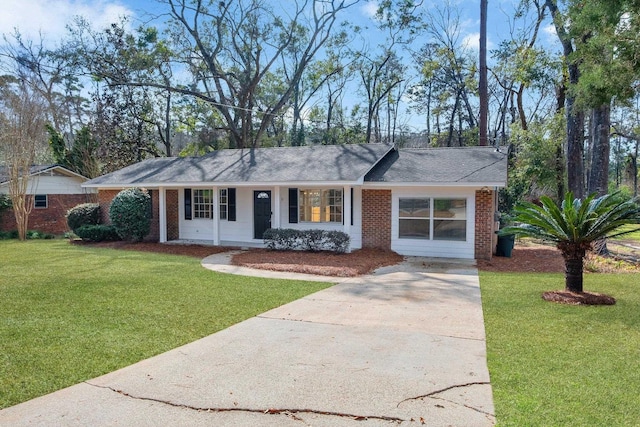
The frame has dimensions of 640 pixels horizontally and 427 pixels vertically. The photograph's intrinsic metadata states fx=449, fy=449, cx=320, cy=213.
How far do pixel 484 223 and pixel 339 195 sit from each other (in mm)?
4426

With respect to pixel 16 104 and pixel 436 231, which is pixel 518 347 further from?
pixel 16 104

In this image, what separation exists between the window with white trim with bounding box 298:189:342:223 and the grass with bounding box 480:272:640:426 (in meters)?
7.07

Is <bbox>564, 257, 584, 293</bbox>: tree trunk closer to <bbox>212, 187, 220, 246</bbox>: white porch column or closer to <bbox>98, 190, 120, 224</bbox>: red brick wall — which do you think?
<bbox>212, 187, 220, 246</bbox>: white porch column

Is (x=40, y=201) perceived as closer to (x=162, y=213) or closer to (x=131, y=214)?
(x=131, y=214)

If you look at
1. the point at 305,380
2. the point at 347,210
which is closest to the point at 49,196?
the point at 347,210

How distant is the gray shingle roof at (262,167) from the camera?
549 inches

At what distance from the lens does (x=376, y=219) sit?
13625 millimetres

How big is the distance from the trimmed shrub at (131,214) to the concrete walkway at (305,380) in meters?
10.9

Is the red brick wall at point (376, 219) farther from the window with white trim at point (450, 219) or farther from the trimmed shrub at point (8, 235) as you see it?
the trimmed shrub at point (8, 235)

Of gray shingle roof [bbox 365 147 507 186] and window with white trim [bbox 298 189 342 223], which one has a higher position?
gray shingle roof [bbox 365 147 507 186]

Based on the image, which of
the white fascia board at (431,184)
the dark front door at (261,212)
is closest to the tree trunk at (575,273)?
the white fascia board at (431,184)

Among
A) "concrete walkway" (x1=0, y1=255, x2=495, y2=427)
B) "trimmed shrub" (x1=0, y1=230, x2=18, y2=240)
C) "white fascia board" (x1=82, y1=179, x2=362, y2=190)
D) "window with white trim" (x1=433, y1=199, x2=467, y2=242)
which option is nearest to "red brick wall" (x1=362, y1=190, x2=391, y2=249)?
"white fascia board" (x1=82, y1=179, x2=362, y2=190)

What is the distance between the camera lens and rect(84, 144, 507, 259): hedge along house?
1266cm

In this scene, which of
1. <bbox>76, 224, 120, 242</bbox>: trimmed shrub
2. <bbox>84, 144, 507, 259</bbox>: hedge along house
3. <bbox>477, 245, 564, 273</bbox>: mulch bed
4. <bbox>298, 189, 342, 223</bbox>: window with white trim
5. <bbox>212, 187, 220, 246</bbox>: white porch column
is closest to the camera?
<bbox>477, 245, 564, 273</bbox>: mulch bed
